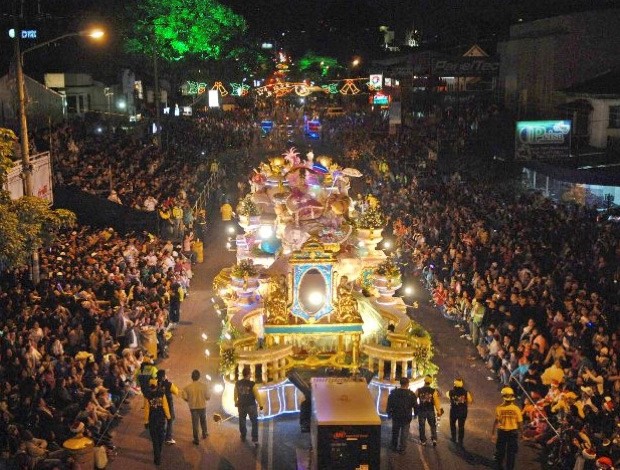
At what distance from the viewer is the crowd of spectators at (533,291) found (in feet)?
40.2

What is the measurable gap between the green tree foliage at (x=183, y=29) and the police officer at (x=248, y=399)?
39.6 m

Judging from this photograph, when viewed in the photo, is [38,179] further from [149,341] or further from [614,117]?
[614,117]

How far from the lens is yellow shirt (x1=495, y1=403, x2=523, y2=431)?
11836 mm

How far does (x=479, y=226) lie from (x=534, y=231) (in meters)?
1.75

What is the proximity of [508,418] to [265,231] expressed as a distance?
349 inches

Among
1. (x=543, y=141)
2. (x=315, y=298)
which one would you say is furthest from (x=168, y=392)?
(x=543, y=141)

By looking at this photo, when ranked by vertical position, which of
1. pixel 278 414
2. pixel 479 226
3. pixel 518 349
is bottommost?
pixel 278 414

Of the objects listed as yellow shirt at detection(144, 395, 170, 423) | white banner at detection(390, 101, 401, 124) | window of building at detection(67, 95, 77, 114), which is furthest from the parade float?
window of building at detection(67, 95, 77, 114)

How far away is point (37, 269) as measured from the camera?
17.9 m

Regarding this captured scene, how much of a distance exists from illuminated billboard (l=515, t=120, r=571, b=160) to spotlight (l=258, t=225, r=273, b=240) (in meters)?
10.6

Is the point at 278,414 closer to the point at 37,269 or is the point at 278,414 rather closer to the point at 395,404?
the point at 395,404

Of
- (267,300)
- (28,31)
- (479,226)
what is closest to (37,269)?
(267,300)

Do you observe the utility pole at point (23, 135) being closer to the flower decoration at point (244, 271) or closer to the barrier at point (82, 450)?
the flower decoration at point (244, 271)

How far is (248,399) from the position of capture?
1277 cm
